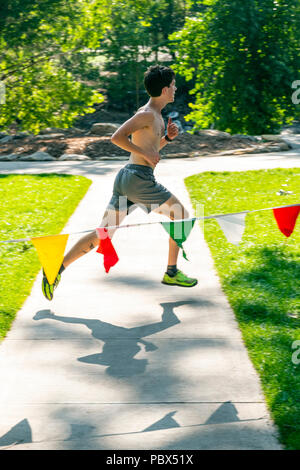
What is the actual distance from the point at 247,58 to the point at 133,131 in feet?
45.0

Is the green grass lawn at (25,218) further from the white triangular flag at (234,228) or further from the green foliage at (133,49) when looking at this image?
the green foliage at (133,49)

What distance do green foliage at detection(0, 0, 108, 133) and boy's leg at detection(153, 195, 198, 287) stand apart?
14406 mm

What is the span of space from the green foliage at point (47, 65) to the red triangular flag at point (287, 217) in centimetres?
1489

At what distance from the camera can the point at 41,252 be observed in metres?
5.27

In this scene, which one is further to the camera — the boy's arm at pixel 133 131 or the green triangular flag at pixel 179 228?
the green triangular flag at pixel 179 228

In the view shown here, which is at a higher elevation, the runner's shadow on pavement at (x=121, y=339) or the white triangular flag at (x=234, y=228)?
the white triangular flag at (x=234, y=228)

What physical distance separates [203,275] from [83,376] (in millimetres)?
2471

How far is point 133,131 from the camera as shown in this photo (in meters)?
5.49

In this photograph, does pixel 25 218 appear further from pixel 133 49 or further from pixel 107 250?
pixel 133 49

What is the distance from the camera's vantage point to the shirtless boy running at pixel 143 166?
18.0 ft

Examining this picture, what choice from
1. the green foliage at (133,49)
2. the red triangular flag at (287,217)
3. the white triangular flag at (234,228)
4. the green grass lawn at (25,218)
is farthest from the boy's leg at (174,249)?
the green foliage at (133,49)

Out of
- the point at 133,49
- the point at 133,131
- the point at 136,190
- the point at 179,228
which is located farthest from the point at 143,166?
the point at 133,49

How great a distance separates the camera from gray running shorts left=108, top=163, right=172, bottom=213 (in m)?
5.66
